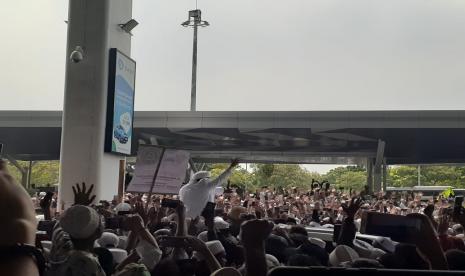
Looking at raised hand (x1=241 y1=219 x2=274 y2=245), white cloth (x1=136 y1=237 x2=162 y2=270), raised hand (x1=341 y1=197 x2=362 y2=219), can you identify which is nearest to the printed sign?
raised hand (x1=341 y1=197 x2=362 y2=219)

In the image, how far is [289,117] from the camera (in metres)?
34.6

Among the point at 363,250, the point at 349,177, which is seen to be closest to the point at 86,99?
the point at 363,250

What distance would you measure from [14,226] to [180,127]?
1279 inches

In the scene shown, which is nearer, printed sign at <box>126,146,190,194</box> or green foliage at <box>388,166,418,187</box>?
printed sign at <box>126,146,190,194</box>

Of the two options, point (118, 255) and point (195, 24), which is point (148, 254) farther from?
point (195, 24)

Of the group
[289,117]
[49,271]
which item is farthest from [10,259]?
[289,117]

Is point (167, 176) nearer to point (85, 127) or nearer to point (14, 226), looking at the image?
point (85, 127)

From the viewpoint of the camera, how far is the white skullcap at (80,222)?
3.45m

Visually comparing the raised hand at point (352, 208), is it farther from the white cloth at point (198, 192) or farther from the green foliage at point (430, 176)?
the green foliage at point (430, 176)

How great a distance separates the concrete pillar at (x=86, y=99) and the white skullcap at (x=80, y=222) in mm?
11259

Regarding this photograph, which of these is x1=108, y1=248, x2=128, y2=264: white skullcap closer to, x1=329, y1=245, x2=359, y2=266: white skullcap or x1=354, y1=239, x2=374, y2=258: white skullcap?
x1=329, y1=245, x2=359, y2=266: white skullcap

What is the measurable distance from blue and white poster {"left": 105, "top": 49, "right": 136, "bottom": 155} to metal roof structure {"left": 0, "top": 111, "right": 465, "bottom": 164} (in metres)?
18.5

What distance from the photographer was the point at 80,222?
3475mm

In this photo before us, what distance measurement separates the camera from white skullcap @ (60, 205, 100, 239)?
3.45 m
